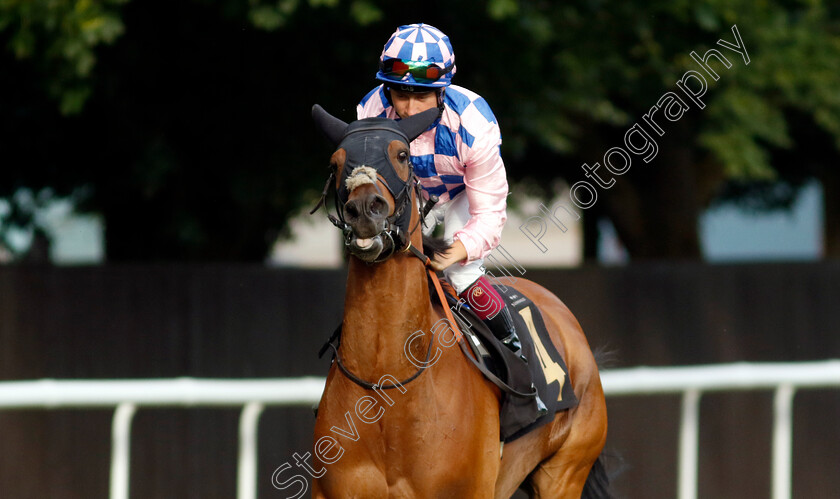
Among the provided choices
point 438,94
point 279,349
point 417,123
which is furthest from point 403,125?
point 279,349

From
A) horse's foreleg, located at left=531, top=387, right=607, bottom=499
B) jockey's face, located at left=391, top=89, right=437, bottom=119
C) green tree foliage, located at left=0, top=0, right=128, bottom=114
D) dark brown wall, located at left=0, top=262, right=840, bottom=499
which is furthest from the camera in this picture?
green tree foliage, located at left=0, top=0, right=128, bottom=114

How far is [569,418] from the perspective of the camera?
3.98 metres

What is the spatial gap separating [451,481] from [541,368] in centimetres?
84

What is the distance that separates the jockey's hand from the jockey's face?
1.54 feet

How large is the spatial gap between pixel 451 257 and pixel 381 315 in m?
0.38

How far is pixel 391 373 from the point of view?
2.99 m

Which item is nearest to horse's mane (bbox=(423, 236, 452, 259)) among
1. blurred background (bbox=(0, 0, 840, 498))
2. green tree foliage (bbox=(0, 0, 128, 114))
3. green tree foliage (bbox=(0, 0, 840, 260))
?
blurred background (bbox=(0, 0, 840, 498))

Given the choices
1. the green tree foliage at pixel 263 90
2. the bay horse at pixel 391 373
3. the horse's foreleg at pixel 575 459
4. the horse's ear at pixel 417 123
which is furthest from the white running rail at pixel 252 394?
the green tree foliage at pixel 263 90

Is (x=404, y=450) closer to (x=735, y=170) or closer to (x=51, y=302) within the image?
(x=51, y=302)

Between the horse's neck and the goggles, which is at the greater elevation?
the goggles

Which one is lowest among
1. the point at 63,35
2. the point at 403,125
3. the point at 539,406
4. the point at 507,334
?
the point at 539,406

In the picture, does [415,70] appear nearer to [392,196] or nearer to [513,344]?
[392,196]

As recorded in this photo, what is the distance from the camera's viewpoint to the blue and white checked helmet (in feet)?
10.4

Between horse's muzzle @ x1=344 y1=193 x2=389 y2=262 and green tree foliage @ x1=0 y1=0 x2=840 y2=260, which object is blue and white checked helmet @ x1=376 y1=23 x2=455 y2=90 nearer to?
horse's muzzle @ x1=344 y1=193 x2=389 y2=262
